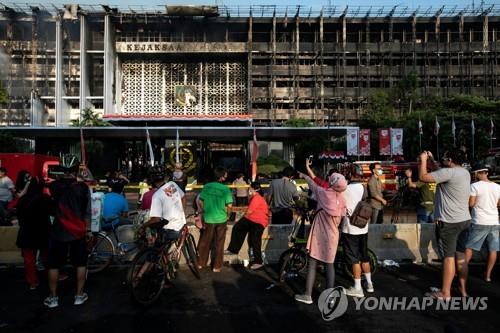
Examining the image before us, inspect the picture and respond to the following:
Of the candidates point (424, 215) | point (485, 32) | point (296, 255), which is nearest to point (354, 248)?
point (296, 255)

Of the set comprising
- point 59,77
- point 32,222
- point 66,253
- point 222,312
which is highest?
point 59,77

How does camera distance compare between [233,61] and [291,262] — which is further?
[233,61]

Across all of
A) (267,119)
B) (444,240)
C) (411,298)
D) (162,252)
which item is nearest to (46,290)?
(162,252)

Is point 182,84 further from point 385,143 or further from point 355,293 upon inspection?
point 355,293

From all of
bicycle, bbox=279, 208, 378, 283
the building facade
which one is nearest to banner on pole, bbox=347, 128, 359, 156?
bicycle, bbox=279, 208, 378, 283

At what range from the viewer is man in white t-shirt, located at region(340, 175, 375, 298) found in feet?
19.3

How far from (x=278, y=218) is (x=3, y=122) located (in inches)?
2889

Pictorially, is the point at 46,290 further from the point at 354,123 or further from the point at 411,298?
the point at 354,123

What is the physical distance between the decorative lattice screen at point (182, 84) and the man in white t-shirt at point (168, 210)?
218ft

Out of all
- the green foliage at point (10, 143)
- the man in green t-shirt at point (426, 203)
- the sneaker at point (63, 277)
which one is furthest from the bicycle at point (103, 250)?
the green foliage at point (10, 143)

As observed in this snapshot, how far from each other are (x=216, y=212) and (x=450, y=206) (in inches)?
141

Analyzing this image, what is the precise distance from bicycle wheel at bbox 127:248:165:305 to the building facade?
65.0 m

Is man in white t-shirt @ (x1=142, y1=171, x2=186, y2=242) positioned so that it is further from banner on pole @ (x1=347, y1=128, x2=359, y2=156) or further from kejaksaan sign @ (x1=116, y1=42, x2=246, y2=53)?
kejaksaan sign @ (x1=116, y1=42, x2=246, y2=53)

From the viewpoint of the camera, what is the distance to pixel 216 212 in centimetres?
743
